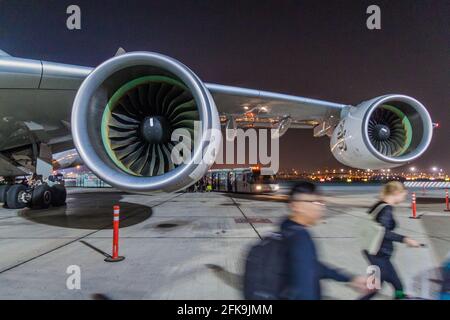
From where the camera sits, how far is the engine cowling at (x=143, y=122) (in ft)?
13.2

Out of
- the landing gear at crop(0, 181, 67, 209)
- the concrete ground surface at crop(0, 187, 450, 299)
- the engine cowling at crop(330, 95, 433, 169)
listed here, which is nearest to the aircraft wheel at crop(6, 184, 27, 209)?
the landing gear at crop(0, 181, 67, 209)

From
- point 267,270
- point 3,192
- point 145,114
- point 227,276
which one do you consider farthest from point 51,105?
point 267,270

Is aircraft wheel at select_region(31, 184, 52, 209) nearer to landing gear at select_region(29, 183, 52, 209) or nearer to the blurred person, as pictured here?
landing gear at select_region(29, 183, 52, 209)

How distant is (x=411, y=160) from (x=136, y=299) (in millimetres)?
6857

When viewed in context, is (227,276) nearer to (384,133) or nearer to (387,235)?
(387,235)

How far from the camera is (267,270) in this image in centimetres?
146

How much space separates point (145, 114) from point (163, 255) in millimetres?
2574

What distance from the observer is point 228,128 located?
8062mm

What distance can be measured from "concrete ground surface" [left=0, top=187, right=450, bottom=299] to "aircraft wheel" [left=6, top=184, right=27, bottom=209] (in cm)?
255

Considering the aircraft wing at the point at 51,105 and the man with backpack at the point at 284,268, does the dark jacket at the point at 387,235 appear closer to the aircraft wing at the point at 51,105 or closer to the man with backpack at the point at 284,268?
the man with backpack at the point at 284,268

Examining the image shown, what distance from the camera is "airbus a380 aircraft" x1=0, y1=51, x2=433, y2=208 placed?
421 cm
